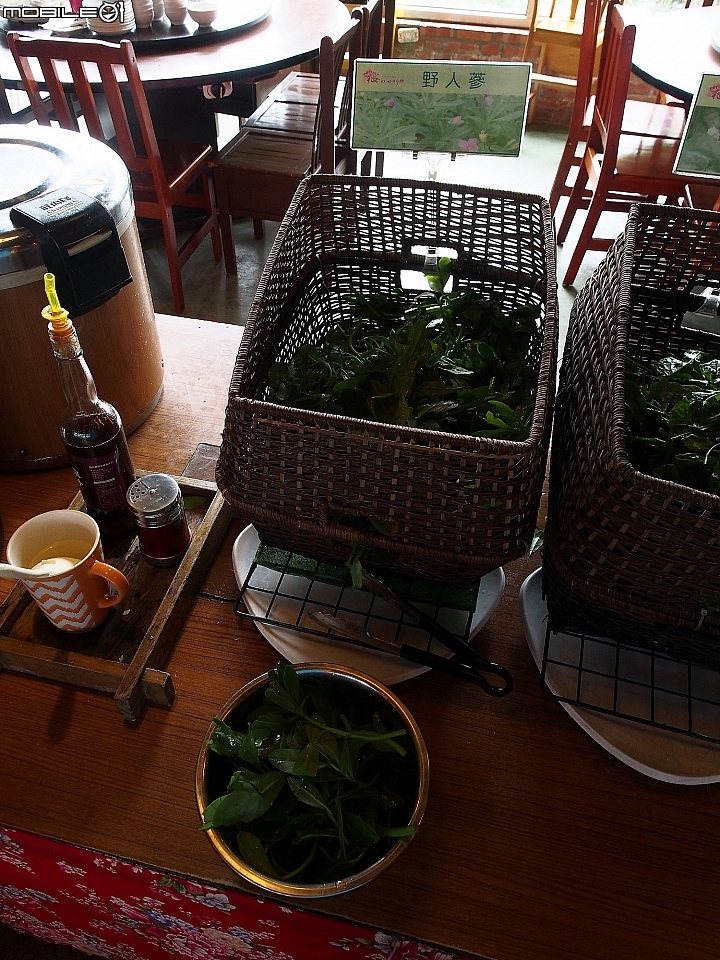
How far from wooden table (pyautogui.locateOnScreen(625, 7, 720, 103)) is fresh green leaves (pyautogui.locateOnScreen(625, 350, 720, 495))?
1.70 meters

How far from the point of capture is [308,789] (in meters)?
0.56

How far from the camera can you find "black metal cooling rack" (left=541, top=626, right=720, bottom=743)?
2.24 ft

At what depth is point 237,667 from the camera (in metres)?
0.74

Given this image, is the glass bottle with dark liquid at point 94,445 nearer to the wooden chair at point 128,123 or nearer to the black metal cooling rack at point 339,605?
the black metal cooling rack at point 339,605

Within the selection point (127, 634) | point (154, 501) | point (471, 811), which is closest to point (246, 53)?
point (154, 501)

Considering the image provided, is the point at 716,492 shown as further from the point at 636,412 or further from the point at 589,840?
the point at 589,840

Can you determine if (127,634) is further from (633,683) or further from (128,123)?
(128,123)

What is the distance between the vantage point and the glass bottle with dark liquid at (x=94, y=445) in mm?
735

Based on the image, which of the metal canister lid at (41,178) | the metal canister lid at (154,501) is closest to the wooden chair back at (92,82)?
the metal canister lid at (41,178)

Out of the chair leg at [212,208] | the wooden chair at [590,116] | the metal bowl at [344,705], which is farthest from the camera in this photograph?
the chair leg at [212,208]

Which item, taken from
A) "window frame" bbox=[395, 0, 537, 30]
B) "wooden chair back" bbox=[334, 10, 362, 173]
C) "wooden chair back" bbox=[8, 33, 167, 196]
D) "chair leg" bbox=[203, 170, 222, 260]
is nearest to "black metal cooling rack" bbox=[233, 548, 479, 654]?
"wooden chair back" bbox=[334, 10, 362, 173]

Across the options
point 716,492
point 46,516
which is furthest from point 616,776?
point 46,516

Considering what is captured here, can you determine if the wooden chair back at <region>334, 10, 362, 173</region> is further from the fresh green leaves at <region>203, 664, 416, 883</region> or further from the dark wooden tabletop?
the fresh green leaves at <region>203, 664, 416, 883</region>

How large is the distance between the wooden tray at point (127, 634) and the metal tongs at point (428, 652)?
163mm
